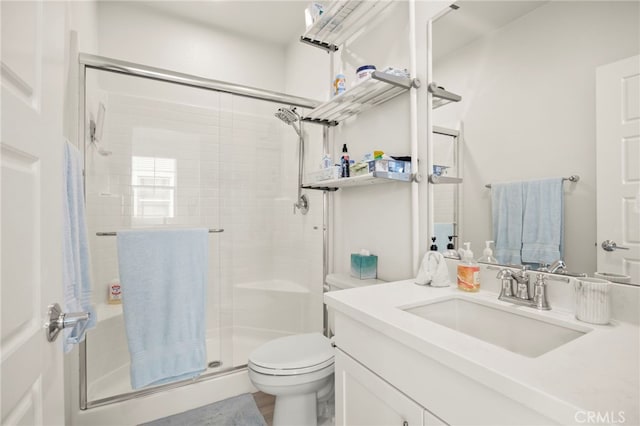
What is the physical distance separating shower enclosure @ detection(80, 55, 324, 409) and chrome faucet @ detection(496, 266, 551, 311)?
4.11 ft

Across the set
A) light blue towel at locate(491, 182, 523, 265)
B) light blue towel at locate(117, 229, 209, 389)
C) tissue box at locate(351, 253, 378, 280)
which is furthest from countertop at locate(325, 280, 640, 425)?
light blue towel at locate(117, 229, 209, 389)

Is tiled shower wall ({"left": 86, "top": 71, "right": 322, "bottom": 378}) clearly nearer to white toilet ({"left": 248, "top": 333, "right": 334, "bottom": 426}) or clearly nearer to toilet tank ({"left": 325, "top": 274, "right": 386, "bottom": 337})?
toilet tank ({"left": 325, "top": 274, "right": 386, "bottom": 337})

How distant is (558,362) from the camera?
562 mm

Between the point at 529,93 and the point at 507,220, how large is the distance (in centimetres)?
43

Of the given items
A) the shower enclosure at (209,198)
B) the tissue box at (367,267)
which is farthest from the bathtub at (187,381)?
the tissue box at (367,267)

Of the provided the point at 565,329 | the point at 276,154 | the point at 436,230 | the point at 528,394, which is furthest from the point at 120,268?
the point at 565,329

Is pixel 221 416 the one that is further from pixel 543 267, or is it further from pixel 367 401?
pixel 543 267

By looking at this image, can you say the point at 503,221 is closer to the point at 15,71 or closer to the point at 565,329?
the point at 565,329

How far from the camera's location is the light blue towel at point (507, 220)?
1025 mm

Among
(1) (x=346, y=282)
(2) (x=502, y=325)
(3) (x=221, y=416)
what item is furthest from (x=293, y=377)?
(2) (x=502, y=325)

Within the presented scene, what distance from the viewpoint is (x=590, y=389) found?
47cm

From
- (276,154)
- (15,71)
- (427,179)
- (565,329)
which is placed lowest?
(565,329)

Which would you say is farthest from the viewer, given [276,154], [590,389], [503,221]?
[276,154]

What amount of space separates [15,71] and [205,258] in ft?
4.06
